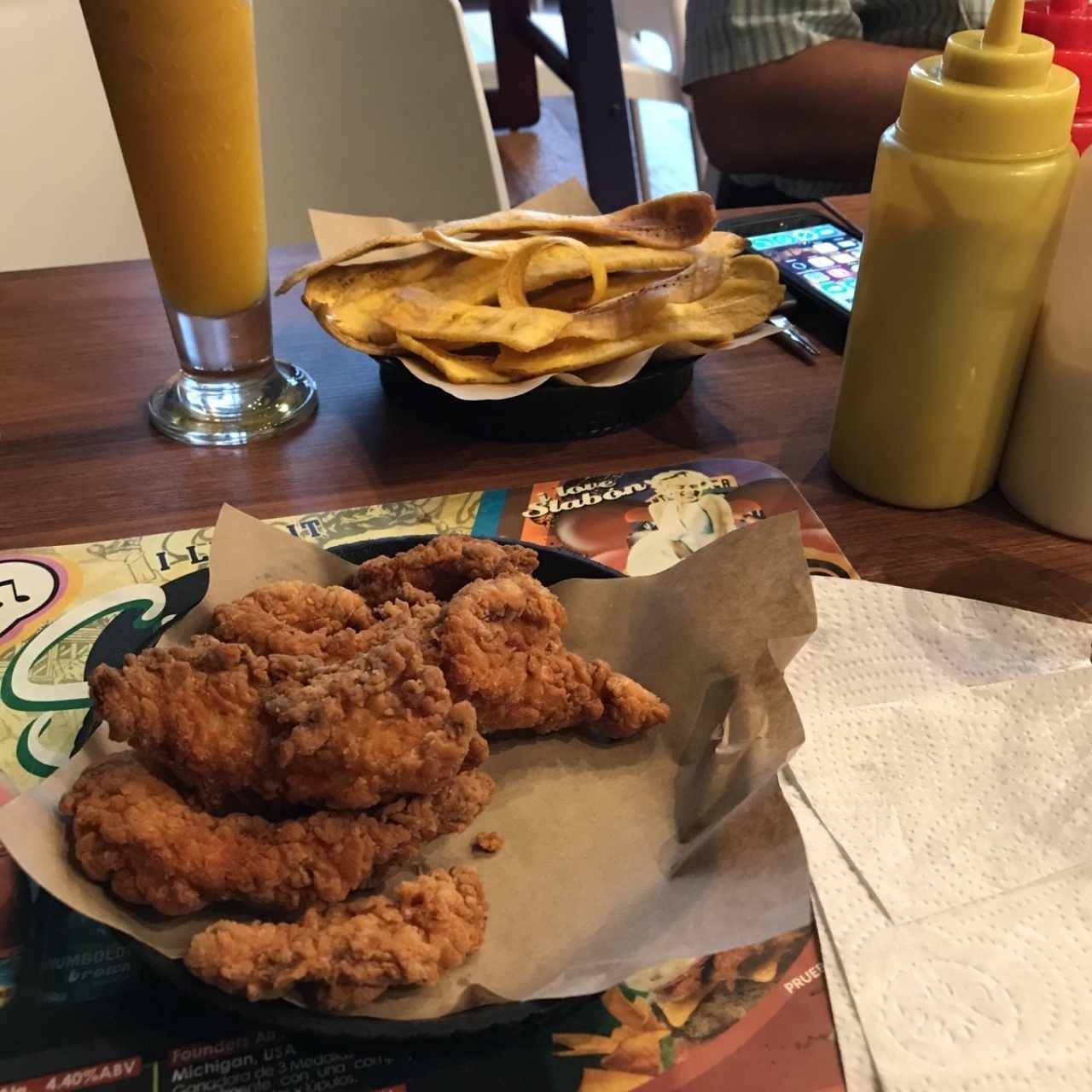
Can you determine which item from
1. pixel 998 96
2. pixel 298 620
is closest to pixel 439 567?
pixel 298 620

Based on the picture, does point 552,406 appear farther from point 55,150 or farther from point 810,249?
point 55,150

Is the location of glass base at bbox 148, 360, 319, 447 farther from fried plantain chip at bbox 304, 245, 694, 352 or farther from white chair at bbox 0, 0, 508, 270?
white chair at bbox 0, 0, 508, 270

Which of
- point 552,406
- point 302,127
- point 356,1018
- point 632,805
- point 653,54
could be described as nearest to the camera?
point 356,1018

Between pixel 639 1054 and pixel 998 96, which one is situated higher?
pixel 998 96

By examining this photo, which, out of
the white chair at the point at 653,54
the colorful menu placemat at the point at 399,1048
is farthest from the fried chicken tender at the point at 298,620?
the white chair at the point at 653,54

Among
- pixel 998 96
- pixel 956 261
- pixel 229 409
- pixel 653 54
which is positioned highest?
pixel 998 96

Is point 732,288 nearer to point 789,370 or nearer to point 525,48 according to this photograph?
point 789,370
